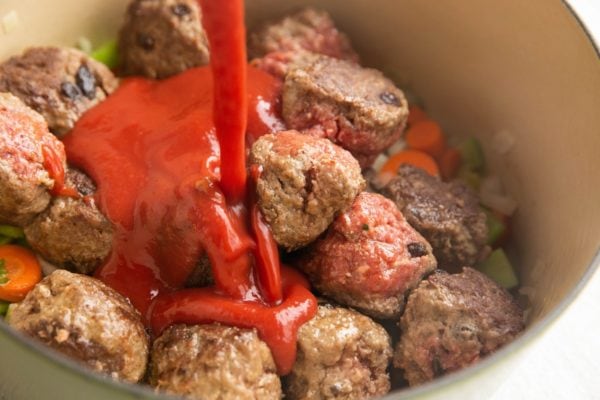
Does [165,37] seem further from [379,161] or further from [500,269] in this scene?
[500,269]

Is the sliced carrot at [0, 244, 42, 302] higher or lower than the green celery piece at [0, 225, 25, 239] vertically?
lower

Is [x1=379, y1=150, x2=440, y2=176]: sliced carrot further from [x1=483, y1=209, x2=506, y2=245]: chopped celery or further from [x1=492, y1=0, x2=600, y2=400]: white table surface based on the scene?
[x1=492, y1=0, x2=600, y2=400]: white table surface

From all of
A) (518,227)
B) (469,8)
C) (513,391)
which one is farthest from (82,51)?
(513,391)

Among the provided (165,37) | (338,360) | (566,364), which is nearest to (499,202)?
(566,364)

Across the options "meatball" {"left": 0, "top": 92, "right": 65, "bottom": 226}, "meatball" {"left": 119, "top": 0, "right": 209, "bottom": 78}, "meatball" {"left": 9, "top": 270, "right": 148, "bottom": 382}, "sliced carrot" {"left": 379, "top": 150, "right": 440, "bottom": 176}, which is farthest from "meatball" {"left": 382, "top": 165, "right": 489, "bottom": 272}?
"meatball" {"left": 0, "top": 92, "right": 65, "bottom": 226}

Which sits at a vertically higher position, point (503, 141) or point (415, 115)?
point (503, 141)

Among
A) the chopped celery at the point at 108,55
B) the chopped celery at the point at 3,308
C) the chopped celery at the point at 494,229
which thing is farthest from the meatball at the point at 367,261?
the chopped celery at the point at 108,55

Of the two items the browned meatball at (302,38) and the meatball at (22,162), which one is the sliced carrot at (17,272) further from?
the browned meatball at (302,38)
